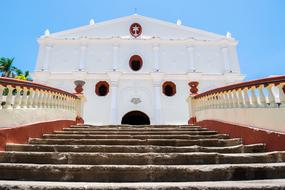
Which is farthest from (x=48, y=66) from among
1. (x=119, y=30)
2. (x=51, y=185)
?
(x=51, y=185)

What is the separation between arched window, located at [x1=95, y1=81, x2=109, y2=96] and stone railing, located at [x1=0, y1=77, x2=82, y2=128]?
32.2ft

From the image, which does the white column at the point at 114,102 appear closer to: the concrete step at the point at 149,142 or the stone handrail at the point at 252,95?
the stone handrail at the point at 252,95

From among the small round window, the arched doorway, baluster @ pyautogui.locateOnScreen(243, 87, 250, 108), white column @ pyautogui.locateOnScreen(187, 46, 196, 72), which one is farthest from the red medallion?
baluster @ pyautogui.locateOnScreen(243, 87, 250, 108)

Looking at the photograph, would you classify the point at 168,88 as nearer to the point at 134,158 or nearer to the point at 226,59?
→ the point at 226,59

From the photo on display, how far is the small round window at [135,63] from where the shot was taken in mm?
18094

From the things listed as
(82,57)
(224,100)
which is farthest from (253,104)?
(82,57)

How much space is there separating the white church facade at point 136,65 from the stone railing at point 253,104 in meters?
10.3

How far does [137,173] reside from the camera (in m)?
2.77

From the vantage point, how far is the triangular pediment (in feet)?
61.2

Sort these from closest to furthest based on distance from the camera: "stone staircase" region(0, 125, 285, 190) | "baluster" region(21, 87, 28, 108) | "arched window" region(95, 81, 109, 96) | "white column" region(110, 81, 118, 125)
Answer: "stone staircase" region(0, 125, 285, 190) → "baluster" region(21, 87, 28, 108) → "white column" region(110, 81, 118, 125) → "arched window" region(95, 81, 109, 96)

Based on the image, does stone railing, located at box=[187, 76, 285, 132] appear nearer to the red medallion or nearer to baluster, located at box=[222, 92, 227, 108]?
baluster, located at box=[222, 92, 227, 108]

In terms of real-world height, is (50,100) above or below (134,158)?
above

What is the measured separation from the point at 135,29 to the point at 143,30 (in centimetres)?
74

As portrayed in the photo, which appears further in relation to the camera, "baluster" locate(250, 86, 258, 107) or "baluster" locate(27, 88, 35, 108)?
"baluster" locate(27, 88, 35, 108)
